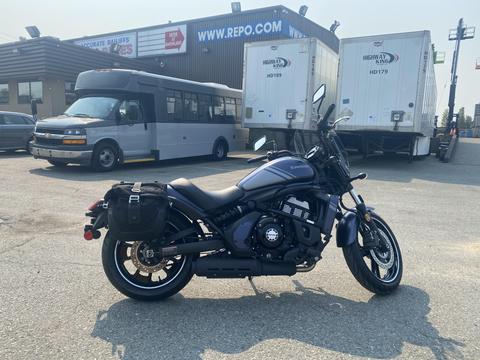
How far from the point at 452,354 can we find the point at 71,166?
1158 cm

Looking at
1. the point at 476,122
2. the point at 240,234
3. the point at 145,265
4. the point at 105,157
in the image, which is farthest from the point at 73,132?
the point at 476,122

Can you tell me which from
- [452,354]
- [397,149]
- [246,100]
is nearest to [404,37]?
[397,149]

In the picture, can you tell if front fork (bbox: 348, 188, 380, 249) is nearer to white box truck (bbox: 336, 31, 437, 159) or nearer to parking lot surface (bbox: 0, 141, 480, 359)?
parking lot surface (bbox: 0, 141, 480, 359)

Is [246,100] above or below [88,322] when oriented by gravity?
above

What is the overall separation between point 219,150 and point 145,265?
42.7ft

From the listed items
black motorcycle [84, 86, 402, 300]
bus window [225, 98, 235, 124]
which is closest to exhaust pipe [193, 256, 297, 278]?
black motorcycle [84, 86, 402, 300]

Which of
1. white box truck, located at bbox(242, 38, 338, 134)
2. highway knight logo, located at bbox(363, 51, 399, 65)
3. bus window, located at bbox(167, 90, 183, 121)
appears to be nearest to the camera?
highway knight logo, located at bbox(363, 51, 399, 65)

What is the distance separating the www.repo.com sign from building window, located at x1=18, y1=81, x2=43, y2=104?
10944mm

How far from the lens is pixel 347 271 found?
14.0ft

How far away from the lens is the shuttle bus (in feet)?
35.6

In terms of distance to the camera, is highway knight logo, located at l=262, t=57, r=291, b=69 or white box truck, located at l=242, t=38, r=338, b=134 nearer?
white box truck, located at l=242, t=38, r=338, b=134

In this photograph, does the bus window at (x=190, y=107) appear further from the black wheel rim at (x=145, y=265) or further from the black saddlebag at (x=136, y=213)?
the black saddlebag at (x=136, y=213)

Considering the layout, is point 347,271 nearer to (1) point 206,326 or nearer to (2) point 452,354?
(2) point 452,354

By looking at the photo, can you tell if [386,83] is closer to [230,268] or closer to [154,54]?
[230,268]
